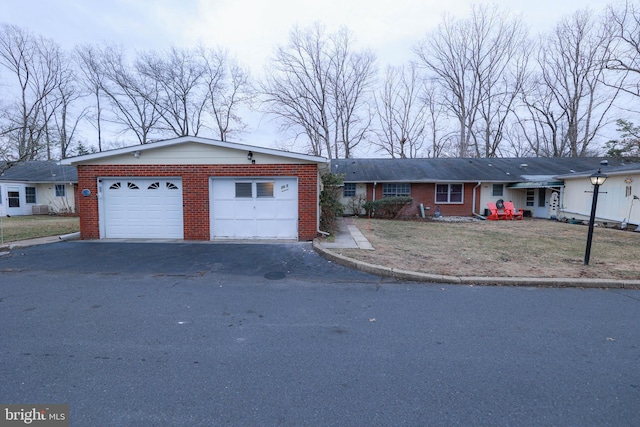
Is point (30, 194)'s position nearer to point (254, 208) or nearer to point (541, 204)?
point (254, 208)

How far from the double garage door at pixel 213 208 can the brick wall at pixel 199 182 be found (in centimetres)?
19

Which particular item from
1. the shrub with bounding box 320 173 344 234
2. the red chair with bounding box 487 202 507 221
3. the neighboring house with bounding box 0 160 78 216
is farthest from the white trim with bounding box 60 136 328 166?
the neighboring house with bounding box 0 160 78 216

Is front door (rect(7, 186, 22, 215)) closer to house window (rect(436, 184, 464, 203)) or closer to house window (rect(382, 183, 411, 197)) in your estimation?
house window (rect(382, 183, 411, 197))

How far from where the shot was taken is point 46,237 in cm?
1002

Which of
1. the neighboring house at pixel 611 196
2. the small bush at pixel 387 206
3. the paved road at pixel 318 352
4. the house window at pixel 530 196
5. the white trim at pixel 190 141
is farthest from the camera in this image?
the house window at pixel 530 196

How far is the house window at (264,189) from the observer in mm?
9445

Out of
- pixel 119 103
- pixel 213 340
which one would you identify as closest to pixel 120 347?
pixel 213 340

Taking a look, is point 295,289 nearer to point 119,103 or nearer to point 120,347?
point 120,347

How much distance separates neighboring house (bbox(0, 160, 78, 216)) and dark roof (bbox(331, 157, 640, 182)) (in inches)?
703

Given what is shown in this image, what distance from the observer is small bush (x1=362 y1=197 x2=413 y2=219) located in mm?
16875

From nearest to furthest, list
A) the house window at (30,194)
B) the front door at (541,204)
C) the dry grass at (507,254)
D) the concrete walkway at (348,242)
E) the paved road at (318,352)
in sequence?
the paved road at (318,352) < the dry grass at (507,254) < the concrete walkway at (348,242) < the front door at (541,204) < the house window at (30,194)

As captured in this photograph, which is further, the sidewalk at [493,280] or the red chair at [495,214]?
the red chair at [495,214]

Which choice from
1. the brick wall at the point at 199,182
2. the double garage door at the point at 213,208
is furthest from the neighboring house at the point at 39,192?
the double garage door at the point at 213,208

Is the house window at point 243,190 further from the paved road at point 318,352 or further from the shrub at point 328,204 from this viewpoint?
the paved road at point 318,352
